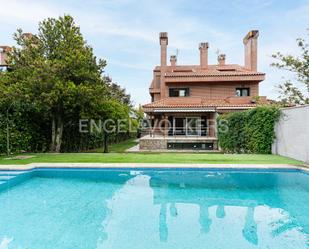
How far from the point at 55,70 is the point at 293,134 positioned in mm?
18642

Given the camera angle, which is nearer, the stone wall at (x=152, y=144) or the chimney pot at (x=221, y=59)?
the stone wall at (x=152, y=144)

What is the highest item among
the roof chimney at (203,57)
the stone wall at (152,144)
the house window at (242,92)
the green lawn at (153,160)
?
the roof chimney at (203,57)

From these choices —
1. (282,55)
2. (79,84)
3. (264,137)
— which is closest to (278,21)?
(282,55)

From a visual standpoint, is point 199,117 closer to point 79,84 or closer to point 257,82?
point 257,82

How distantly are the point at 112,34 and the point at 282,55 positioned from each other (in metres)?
19.7

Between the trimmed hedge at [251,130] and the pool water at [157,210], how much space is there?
664 centimetres

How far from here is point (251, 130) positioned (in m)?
21.3

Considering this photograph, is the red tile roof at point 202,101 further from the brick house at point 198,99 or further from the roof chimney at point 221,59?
the roof chimney at point 221,59

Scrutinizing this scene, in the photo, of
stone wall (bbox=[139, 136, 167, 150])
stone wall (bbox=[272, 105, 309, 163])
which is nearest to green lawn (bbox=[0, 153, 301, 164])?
stone wall (bbox=[272, 105, 309, 163])

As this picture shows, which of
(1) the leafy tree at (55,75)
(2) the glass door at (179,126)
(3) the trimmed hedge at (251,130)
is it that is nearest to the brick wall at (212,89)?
(2) the glass door at (179,126)

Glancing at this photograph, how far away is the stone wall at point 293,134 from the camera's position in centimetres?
1625

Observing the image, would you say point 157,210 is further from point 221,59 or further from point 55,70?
point 221,59

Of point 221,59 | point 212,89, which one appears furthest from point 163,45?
point 221,59

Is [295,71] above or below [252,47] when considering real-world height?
below
